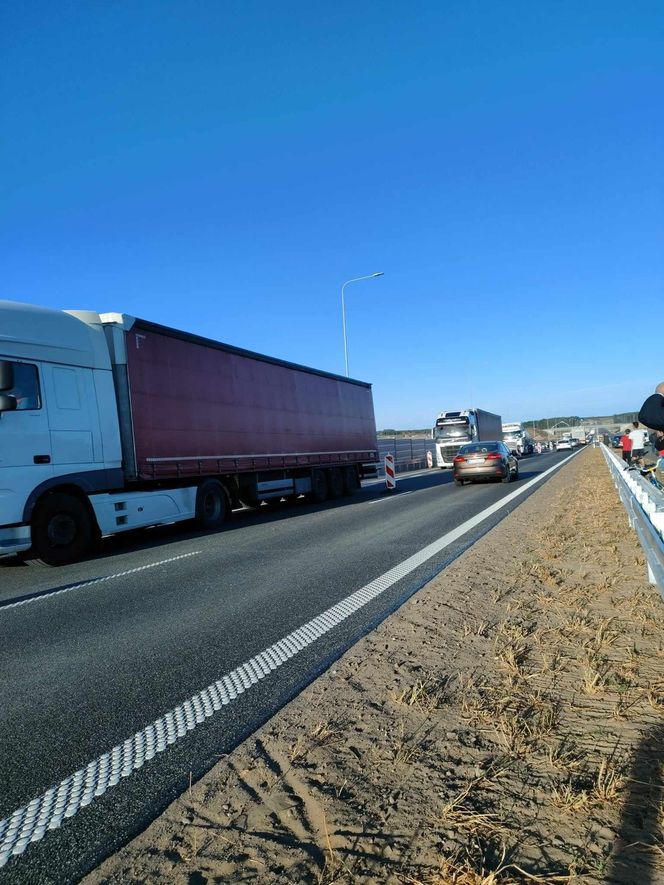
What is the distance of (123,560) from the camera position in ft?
28.9

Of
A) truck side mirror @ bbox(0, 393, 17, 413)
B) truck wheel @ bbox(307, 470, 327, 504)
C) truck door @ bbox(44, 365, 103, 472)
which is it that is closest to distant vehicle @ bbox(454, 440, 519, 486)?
truck wheel @ bbox(307, 470, 327, 504)

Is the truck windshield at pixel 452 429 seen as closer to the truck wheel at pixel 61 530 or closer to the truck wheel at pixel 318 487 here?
the truck wheel at pixel 318 487

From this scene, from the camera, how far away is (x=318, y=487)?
17.6 meters

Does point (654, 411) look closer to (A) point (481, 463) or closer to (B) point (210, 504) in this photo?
(B) point (210, 504)

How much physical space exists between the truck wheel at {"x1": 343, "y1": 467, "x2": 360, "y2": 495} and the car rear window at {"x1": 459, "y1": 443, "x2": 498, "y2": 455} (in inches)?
145

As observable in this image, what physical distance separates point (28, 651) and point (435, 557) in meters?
4.73

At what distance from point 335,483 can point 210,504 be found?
22.6 ft

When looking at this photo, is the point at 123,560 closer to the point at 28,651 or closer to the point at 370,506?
the point at 28,651

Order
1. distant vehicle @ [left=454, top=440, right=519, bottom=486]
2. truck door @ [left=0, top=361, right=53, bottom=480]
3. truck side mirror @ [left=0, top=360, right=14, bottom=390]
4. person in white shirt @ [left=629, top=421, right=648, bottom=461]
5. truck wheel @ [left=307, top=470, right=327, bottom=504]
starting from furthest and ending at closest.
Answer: distant vehicle @ [left=454, top=440, right=519, bottom=486] → truck wheel @ [left=307, top=470, right=327, bottom=504] → person in white shirt @ [left=629, top=421, right=648, bottom=461] → truck door @ [left=0, top=361, right=53, bottom=480] → truck side mirror @ [left=0, top=360, right=14, bottom=390]

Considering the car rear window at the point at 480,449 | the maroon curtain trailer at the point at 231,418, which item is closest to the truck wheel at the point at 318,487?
the maroon curtain trailer at the point at 231,418

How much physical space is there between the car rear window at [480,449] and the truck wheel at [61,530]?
1405cm

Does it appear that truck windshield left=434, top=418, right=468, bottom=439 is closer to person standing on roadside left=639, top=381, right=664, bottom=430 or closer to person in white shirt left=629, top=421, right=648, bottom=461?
person in white shirt left=629, top=421, right=648, bottom=461

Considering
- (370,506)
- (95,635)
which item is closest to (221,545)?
(95,635)

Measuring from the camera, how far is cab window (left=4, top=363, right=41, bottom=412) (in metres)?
8.40
